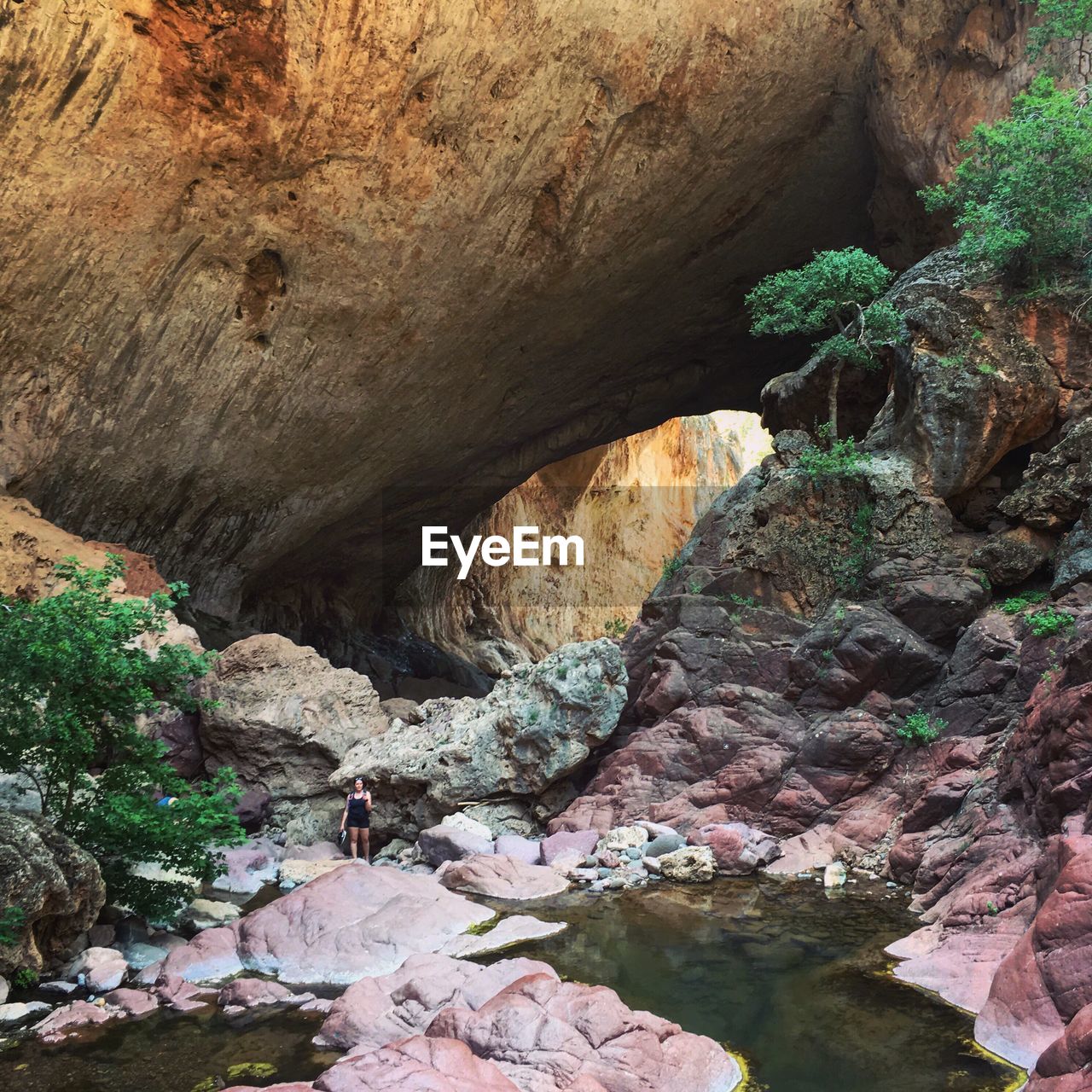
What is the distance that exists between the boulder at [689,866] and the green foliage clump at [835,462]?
700 cm

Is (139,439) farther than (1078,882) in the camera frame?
Yes

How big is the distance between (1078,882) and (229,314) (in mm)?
15664

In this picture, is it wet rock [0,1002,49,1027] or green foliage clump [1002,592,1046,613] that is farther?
green foliage clump [1002,592,1046,613]

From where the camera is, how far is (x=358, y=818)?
1400 centimetres

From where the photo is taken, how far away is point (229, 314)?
17.9 m

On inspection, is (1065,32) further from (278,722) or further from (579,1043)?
(579,1043)

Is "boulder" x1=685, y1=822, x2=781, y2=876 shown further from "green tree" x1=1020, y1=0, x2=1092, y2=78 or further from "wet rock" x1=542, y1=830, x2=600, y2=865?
"green tree" x1=1020, y1=0, x2=1092, y2=78

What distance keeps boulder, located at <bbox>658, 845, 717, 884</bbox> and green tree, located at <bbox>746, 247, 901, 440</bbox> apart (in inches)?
325

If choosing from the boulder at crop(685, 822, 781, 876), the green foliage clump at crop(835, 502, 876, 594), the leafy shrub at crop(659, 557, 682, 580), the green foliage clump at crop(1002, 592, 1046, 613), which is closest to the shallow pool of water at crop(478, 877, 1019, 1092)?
the boulder at crop(685, 822, 781, 876)

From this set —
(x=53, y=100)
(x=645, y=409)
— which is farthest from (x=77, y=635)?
(x=645, y=409)

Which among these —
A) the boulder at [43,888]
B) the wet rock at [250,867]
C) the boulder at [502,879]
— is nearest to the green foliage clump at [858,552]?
the boulder at [502,879]

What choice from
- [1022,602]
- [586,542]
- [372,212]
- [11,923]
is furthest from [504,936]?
[586,542]

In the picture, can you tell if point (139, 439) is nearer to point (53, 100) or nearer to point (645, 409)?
point (53, 100)

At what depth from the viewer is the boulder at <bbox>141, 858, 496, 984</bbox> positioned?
8.94 meters
